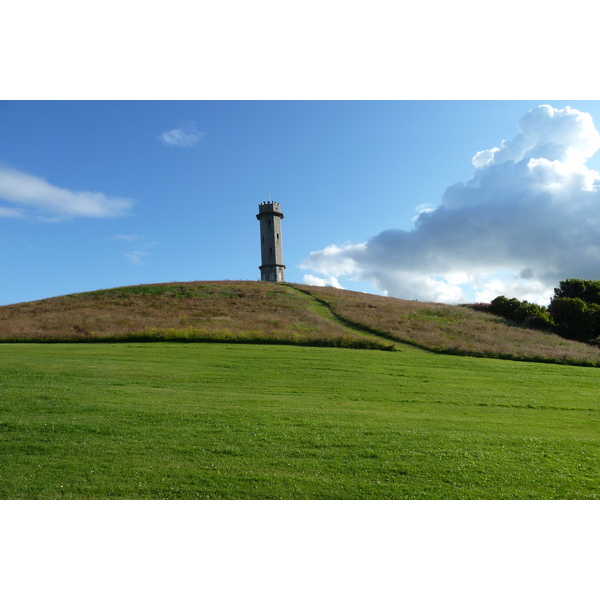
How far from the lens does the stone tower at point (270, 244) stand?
252 ft

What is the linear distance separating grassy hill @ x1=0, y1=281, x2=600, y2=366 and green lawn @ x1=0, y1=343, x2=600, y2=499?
346 inches

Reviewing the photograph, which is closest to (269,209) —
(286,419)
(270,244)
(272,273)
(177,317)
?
(270,244)

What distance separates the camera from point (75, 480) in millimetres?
8078

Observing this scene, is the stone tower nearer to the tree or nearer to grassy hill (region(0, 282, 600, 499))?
the tree

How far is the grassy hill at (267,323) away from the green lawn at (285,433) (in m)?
8.78

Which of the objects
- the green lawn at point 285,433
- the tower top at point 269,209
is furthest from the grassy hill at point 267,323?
the tower top at point 269,209

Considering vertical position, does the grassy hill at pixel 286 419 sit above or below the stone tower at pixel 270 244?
below

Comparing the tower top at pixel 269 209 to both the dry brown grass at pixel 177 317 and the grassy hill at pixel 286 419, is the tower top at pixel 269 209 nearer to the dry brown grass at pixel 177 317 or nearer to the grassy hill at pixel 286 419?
the dry brown grass at pixel 177 317

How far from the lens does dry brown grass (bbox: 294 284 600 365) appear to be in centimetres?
2920

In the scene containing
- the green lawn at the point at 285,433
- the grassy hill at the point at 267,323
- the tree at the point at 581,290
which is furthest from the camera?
the tree at the point at 581,290

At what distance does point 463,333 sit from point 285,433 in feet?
91.9

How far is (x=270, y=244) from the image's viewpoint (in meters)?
77.1

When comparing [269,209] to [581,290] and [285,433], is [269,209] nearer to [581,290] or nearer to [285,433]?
[581,290]

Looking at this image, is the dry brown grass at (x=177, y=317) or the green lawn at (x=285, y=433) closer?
the green lawn at (x=285, y=433)
